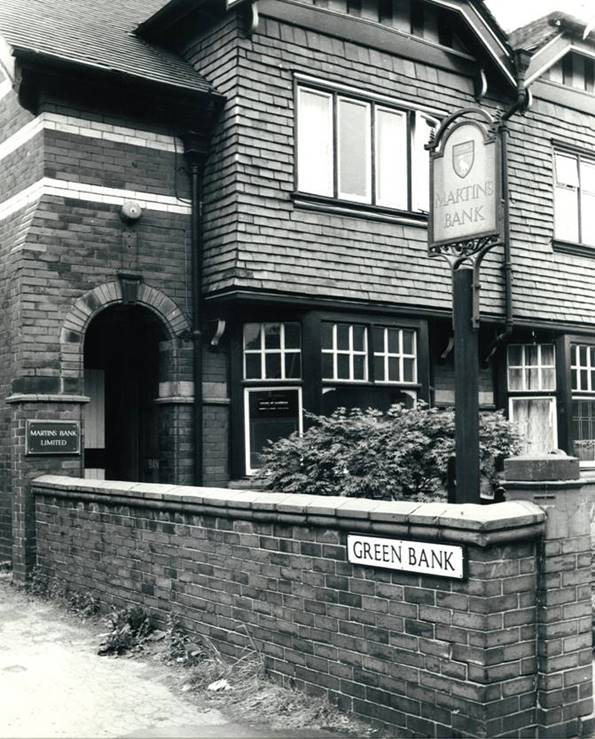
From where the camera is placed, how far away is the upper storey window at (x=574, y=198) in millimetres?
13914

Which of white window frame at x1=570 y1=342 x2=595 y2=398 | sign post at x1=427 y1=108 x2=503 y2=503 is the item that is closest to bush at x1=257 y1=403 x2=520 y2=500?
sign post at x1=427 y1=108 x2=503 y2=503

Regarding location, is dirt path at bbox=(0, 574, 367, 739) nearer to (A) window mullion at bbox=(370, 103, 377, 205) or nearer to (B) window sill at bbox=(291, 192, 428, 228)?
(B) window sill at bbox=(291, 192, 428, 228)

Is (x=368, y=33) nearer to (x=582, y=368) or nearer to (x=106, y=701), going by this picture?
(x=582, y=368)

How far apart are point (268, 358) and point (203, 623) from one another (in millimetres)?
4924

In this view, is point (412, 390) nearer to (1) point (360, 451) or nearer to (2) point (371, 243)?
(2) point (371, 243)

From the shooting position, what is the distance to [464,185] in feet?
18.0

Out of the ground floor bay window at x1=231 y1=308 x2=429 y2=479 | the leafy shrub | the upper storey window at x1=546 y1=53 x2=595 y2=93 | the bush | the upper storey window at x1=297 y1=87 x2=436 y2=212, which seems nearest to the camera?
the leafy shrub

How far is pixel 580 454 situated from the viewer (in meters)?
13.8

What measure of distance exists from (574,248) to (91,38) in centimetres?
780

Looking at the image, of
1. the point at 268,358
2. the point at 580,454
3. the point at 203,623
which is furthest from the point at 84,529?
the point at 580,454

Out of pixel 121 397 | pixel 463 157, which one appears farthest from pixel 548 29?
pixel 463 157

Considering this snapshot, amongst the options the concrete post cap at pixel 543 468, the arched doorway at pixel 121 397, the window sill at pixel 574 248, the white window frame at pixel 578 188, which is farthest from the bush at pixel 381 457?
the white window frame at pixel 578 188

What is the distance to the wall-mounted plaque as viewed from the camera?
9.56 m

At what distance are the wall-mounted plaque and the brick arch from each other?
0.58 meters
